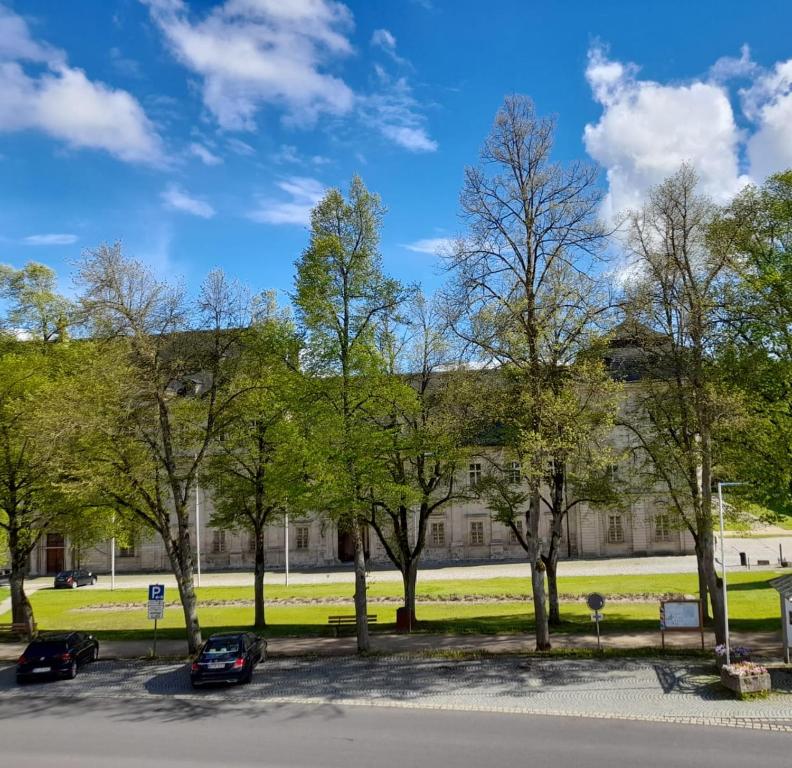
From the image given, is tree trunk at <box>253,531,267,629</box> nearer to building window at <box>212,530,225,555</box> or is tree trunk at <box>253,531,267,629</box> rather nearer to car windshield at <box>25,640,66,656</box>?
car windshield at <box>25,640,66,656</box>

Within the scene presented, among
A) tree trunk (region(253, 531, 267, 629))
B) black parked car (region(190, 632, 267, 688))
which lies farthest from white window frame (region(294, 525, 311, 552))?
black parked car (region(190, 632, 267, 688))

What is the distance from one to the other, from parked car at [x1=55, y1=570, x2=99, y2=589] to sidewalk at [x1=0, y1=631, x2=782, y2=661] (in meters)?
27.0

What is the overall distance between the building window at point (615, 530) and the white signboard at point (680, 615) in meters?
36.7

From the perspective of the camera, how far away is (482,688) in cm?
1909

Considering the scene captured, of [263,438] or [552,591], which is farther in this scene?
[263,438]

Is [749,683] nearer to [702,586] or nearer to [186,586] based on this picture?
[702,586]

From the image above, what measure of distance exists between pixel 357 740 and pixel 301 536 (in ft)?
161

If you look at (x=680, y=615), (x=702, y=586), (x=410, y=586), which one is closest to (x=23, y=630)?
(x=410, y=586)

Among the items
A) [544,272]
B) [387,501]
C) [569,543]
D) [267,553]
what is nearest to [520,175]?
[544,272]

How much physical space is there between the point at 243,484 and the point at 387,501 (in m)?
8.44

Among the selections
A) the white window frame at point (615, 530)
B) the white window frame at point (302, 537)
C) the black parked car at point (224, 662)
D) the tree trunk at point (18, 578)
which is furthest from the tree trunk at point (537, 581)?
A: the white window frame at point (302, 537)

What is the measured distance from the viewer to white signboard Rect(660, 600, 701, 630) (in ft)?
73.4

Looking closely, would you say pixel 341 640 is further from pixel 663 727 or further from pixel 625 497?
pixel 663 727

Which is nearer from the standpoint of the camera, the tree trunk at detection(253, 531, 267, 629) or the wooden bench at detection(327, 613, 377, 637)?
the wooden bench at detection(327, 613, 377, 637)
